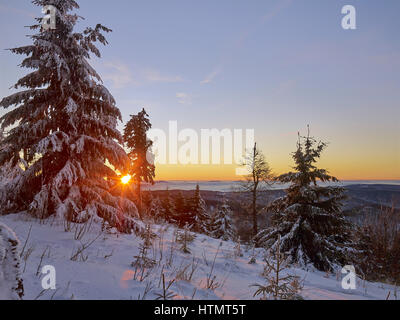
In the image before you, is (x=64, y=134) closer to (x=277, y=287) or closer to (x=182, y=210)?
(x=277, y=287)

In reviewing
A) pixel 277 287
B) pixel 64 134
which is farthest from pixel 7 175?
pixel 277 287

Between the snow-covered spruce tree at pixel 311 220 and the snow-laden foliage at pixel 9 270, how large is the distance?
12.3 meters

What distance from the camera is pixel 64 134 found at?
6676mm

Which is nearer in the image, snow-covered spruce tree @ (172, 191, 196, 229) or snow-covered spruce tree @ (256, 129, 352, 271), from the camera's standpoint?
snow-covered spruce tree @ (256, 129, 352, 271)

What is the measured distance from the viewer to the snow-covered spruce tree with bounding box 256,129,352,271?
40.3 ft

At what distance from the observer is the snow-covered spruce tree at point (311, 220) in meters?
12.3

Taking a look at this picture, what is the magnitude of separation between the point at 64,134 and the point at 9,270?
615 centimetres

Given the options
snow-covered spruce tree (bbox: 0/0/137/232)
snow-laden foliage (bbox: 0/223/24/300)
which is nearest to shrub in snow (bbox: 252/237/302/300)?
snow-laden foliage (bbox: 0/223/24/300)

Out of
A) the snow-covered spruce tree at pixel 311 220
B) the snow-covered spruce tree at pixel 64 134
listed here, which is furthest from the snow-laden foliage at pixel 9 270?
the snow-covered spruce tree at pixel 311 220

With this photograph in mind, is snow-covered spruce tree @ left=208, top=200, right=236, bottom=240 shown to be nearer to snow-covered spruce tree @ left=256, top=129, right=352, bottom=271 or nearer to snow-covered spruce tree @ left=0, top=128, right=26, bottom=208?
snow-covered spruce tree @ left=256, top=129, right=352, bottom=271

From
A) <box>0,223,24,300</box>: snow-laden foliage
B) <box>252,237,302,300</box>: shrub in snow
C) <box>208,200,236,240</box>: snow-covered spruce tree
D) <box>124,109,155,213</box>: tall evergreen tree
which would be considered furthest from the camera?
<box>208,200,236,240</box>: snow-covered spruce tree

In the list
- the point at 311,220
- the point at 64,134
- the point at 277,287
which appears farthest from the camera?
the point at 311,220

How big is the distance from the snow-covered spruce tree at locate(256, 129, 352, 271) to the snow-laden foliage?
1230 cm
